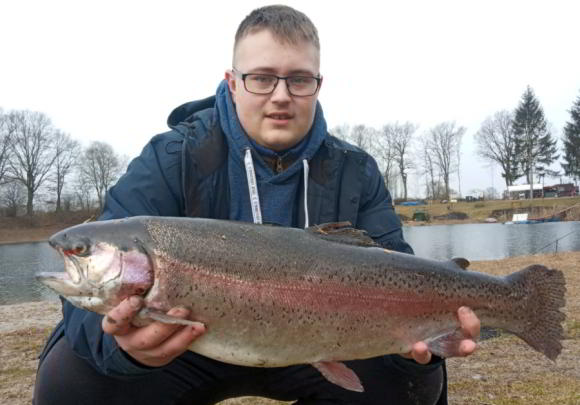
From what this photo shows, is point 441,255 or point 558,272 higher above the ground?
point 558,272

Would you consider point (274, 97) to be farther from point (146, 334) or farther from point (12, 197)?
point (12, 197)

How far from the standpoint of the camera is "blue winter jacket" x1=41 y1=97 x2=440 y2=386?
2.80 metres

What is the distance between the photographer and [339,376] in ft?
9.07

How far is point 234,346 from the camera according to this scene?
2.59 metres

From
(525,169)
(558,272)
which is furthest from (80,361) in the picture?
(525,169)

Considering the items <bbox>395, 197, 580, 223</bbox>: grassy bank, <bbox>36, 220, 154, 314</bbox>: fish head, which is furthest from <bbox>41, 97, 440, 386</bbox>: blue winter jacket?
<bbox>395, 197, 580, 223</bbox>: grassy bank

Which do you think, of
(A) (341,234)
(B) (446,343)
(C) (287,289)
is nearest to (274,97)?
(A) (341,234)

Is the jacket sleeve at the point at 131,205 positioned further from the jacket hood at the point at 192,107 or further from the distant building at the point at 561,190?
the distant building at the point at 561,190

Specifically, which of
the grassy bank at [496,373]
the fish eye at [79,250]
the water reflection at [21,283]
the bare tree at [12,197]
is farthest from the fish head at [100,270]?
the bare tree at [12,197]

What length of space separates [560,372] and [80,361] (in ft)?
15.2

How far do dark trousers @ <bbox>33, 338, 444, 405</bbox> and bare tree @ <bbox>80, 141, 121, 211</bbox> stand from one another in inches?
2824

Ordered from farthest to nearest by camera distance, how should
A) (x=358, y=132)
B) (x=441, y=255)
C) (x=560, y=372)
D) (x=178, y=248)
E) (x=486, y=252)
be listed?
(x=358, y=132)
(x=486, y=252)
(x=441, y=255)
(x=560, y=372)
(x=178, y=248)

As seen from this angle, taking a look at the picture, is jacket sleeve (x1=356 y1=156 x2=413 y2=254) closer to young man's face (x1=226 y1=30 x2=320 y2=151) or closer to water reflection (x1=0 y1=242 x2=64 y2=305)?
young man's face (x1=226 y1=30 x2=320 y2=151)

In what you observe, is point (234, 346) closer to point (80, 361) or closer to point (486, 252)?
point (80, 361)
